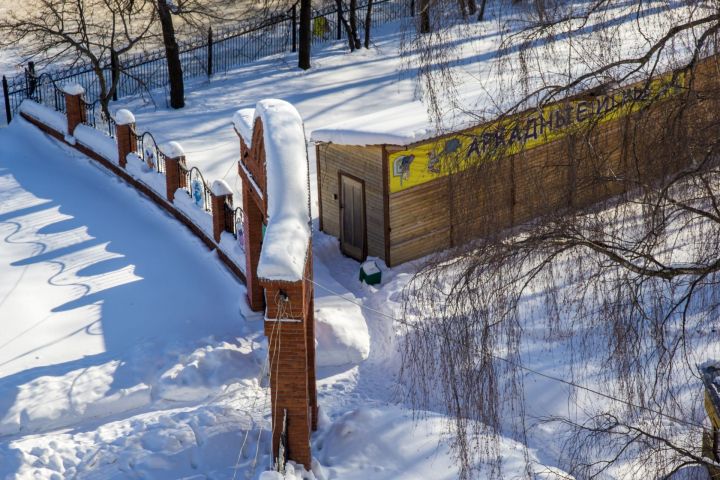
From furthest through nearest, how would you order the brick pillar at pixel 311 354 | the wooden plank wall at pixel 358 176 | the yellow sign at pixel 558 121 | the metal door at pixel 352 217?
the metal door at pixel 352 217, the wooden plank wall at pixel 358 176, the brick pillar at pixel 311 354, the yellow sign at pixel 558 121

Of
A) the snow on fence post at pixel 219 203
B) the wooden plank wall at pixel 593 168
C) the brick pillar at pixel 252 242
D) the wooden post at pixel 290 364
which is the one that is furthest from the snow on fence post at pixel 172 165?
the wooden plank wall at pixel 593 168

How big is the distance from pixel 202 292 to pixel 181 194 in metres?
2.90

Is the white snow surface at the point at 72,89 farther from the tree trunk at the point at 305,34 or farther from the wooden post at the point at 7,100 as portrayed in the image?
the tree trunk at the point at 305,34

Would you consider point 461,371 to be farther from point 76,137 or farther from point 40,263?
point 76,137

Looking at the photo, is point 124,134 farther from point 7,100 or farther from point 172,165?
point 7,100

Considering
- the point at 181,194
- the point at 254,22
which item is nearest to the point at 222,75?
the point at 254,22

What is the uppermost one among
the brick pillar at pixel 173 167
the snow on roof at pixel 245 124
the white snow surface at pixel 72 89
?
the snow on roof at pixel 245 124

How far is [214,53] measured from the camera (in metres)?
28.1

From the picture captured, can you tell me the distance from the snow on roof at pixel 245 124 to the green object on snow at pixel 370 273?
→ 3244mm

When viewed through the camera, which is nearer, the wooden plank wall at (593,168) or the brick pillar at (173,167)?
the wooden plank wall at (593,168)

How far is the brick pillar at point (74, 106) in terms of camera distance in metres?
21.1

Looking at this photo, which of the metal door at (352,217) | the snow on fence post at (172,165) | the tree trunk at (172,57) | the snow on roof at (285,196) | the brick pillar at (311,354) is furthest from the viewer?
the tree trunk at (172,57)

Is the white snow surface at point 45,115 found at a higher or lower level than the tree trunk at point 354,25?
lower

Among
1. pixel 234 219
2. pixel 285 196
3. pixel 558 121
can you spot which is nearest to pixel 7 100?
pixel 234 219
